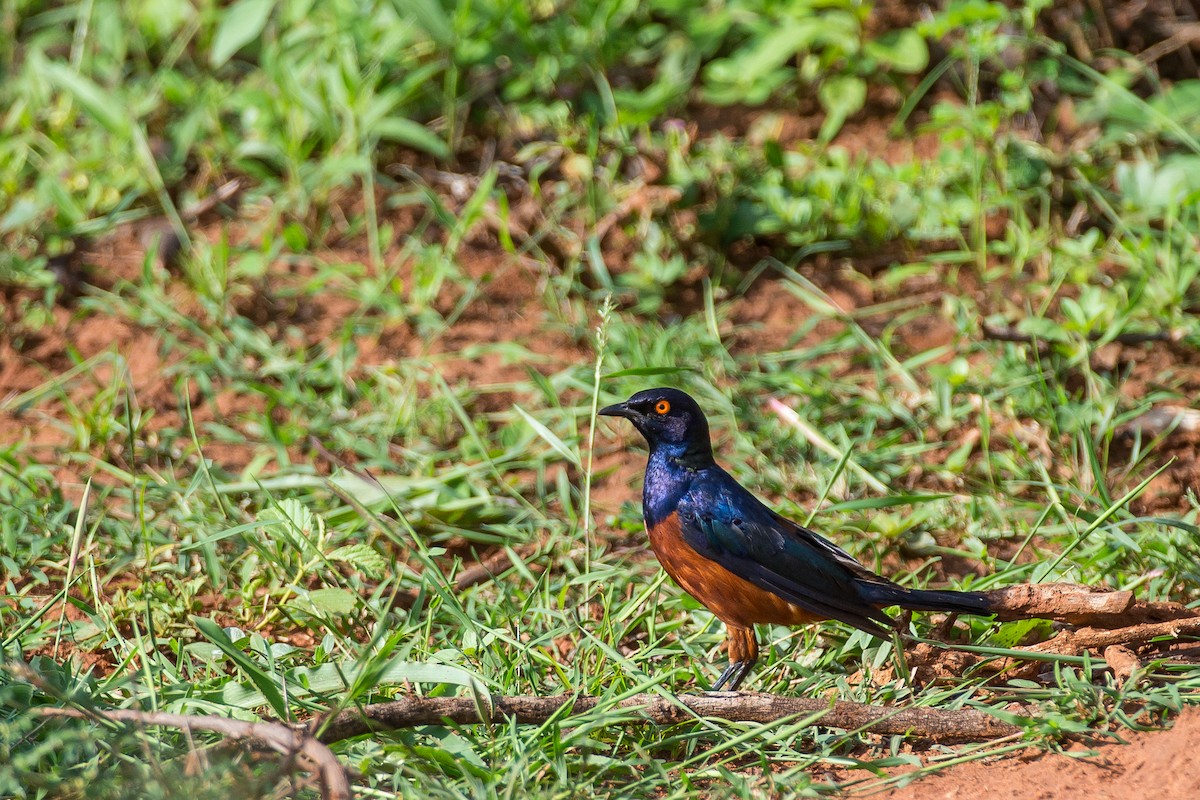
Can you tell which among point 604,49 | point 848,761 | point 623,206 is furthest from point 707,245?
point 848,761

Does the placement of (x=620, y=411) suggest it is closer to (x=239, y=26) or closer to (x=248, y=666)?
(x=248, y=666)

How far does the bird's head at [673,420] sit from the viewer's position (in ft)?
11.9

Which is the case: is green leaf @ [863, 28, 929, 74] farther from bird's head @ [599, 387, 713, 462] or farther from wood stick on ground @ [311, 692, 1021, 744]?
wood stick on ground @ [311, 692, 1021, 744]

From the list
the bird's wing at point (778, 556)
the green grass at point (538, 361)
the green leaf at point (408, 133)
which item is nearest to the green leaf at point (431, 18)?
the green grass at point (538, 361)

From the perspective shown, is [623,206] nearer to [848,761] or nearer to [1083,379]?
[1083,379]

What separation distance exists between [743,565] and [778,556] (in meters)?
0.10

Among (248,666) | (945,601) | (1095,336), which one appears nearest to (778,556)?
(945,601)

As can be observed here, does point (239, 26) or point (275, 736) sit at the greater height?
point (239, 26)

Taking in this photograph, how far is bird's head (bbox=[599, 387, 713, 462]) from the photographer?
3.61 m

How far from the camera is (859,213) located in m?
5.69

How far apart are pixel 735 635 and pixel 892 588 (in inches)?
18.8

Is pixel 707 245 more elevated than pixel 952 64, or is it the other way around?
pixel 952 64

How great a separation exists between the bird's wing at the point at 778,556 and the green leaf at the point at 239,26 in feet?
13.5

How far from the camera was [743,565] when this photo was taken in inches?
131
